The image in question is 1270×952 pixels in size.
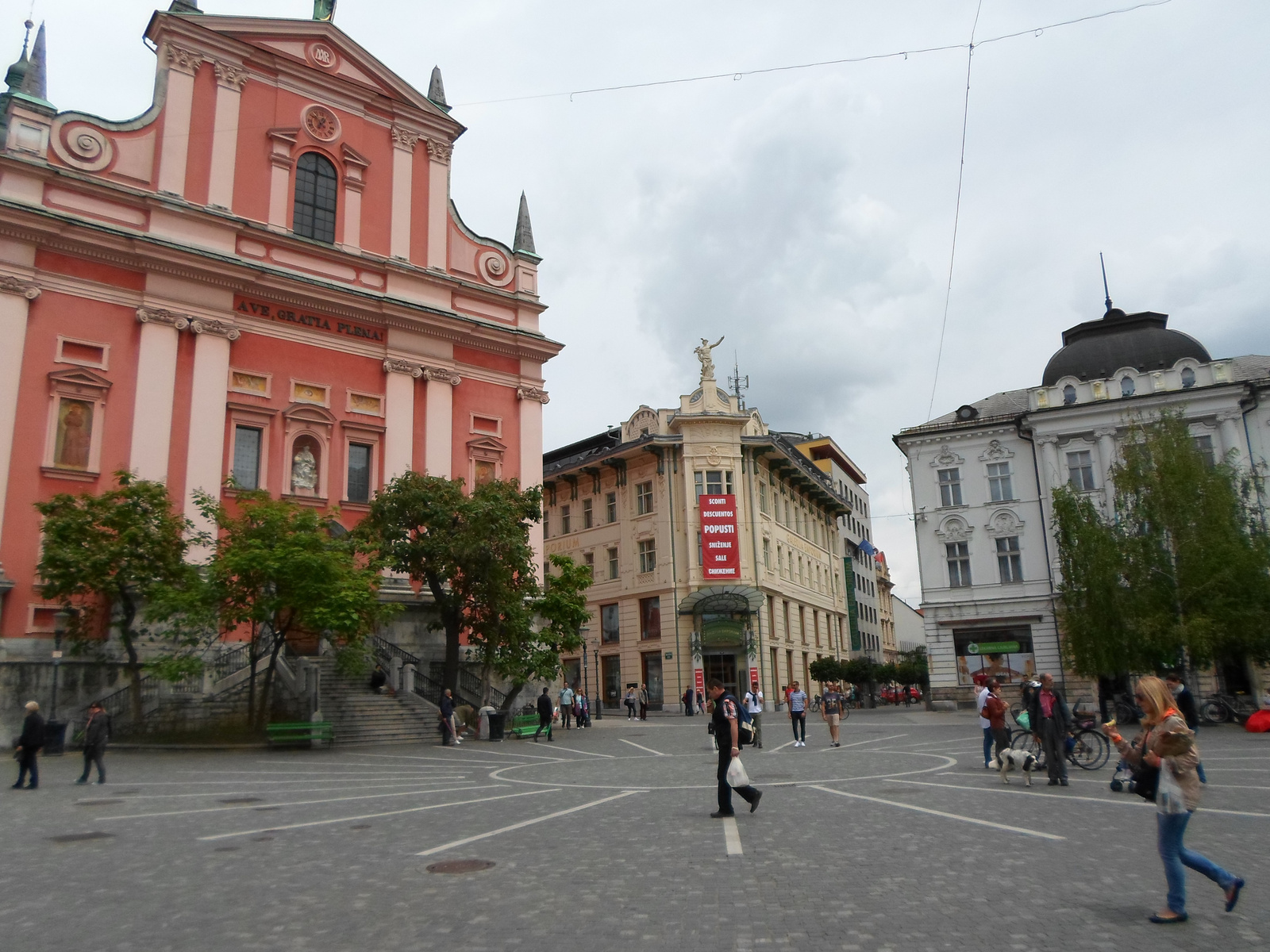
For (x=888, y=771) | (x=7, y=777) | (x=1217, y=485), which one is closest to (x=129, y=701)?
(x=7, y=777)

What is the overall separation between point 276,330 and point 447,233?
8.58m

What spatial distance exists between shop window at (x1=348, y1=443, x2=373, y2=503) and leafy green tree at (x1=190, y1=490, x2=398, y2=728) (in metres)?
7.15

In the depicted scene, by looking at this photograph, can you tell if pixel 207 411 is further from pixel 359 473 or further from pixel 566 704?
pixel 566 704

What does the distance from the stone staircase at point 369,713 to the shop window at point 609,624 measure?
22566mm

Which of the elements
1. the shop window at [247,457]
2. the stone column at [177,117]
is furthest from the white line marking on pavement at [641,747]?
the stone column at [177,117]

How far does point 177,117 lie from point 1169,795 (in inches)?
1320

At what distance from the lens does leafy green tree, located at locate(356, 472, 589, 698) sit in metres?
26.6

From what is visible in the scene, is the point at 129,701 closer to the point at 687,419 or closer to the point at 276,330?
the point at 276,330

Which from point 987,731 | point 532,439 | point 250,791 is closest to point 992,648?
point 532,439

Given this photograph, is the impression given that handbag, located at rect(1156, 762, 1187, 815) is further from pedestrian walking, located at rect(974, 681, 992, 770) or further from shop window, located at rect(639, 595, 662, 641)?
shop window, located at rect(639, 595, 662, 641)

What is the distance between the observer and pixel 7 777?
17203 millimetres

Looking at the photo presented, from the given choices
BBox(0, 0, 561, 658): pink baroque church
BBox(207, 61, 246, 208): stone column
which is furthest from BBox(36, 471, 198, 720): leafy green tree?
BBox(207, 61, 246, 208): stone column

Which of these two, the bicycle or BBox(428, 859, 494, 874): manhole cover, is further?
the bicycle

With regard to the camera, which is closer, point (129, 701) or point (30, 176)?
point (129, 701)
